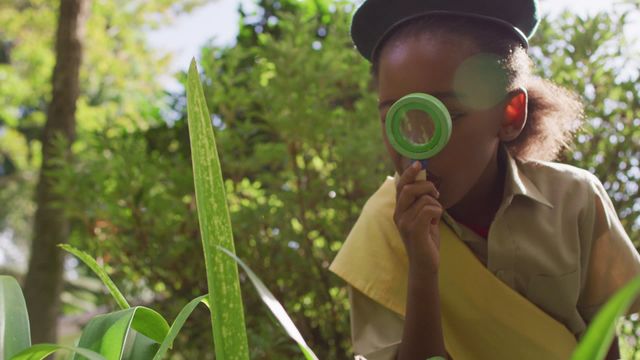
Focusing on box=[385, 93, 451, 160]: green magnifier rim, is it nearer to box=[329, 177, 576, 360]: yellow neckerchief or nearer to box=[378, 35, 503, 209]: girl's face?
box=[378, 35, 503, 209]: girl's face

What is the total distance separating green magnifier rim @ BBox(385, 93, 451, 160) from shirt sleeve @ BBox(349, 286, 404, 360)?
51 cm

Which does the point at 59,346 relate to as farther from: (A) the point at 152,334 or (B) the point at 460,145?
(B) the point at 460,145

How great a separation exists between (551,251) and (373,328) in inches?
18.6

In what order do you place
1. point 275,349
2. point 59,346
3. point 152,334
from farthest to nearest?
point 275,349, point 152,334, point 59,346

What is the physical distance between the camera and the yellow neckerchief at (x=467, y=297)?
171cm

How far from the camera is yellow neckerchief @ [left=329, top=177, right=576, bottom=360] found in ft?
5.62

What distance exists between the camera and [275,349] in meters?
2.35

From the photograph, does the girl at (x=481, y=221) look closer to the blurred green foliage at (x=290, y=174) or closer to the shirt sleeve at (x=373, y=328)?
the shirt sleeve at (x=373, y=328)

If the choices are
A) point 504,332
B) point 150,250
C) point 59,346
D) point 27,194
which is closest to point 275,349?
point 150,250

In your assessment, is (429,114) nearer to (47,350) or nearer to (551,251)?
(551,251)

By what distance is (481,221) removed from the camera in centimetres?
183

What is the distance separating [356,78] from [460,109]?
4.11 feet

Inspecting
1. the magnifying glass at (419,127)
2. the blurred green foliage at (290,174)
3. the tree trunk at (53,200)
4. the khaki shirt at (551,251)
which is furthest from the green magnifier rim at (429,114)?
the tree trunk at (53,200)

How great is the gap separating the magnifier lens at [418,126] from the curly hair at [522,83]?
227 millimetres
